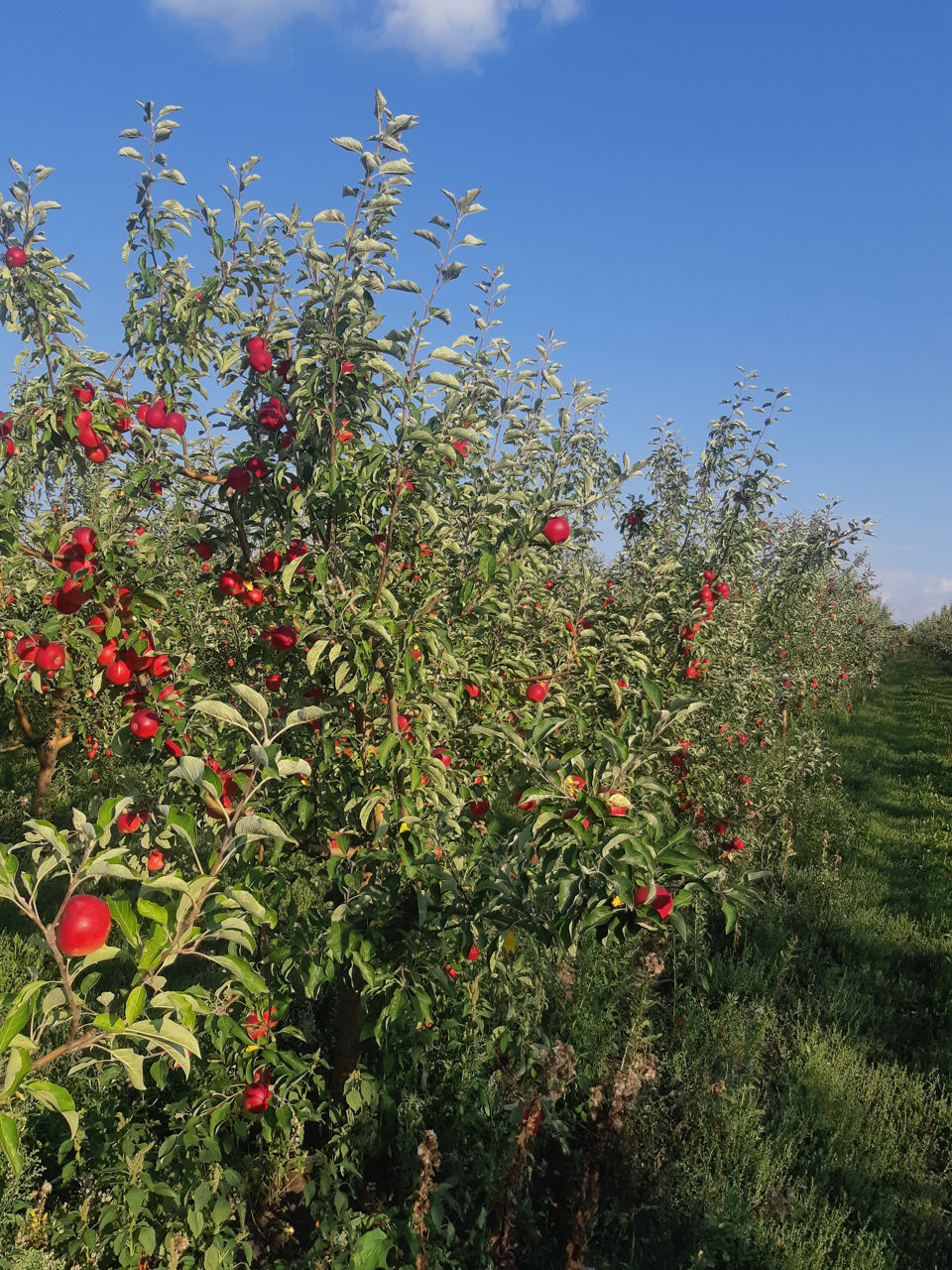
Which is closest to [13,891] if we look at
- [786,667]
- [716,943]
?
[716,943]

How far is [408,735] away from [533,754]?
100cm

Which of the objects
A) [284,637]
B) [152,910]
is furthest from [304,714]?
[284,637]

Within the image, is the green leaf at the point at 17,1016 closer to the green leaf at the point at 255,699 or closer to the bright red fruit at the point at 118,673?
the green leaf at the point at 255,699

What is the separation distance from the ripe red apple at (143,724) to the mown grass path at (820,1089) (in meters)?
2.47

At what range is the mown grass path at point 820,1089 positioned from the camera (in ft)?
9.15

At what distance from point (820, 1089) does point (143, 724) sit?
3.57m

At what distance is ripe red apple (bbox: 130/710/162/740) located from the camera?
8.22ft

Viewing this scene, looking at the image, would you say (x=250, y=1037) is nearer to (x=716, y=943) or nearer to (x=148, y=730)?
(x=148, y=730)

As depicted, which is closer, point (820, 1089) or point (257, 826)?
point (257, 826)

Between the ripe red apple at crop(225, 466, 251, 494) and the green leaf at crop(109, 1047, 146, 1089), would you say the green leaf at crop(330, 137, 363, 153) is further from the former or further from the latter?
the green leaf at crop(109, 1047, 146, 1089)

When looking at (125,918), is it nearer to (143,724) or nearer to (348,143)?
(143,724)

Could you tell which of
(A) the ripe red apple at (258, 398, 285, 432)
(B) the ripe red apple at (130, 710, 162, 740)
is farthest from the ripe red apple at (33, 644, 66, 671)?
(A) the ripe red apple at (258, 398, 285, 432)

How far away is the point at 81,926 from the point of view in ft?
4.54

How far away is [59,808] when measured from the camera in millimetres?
6371
